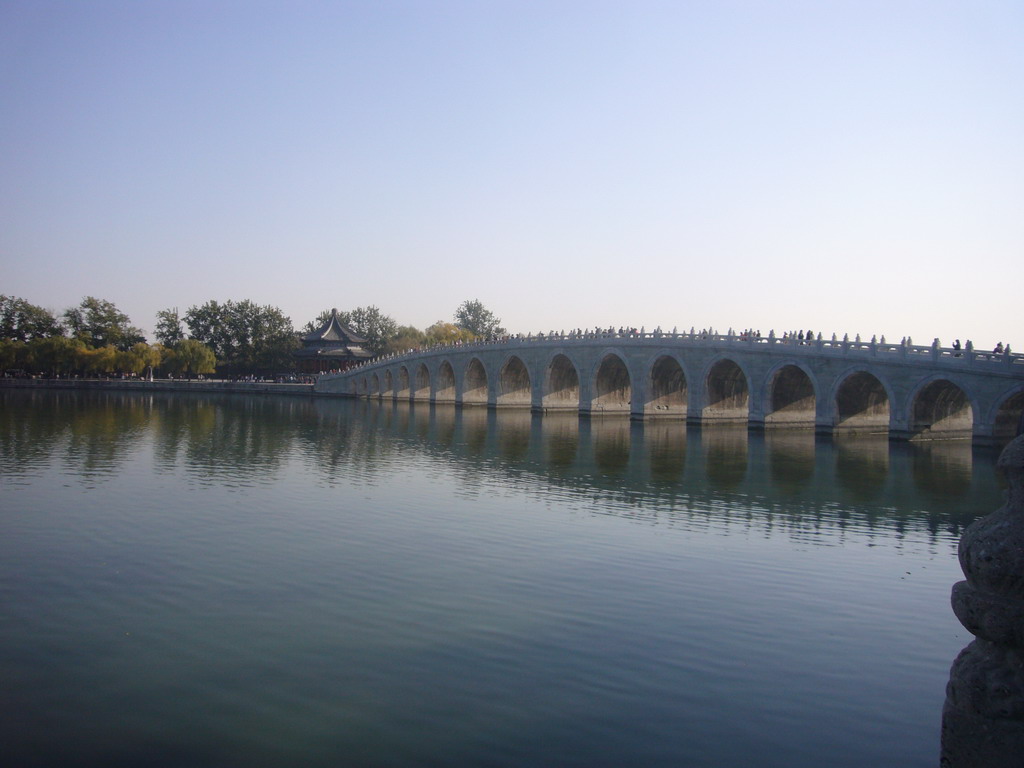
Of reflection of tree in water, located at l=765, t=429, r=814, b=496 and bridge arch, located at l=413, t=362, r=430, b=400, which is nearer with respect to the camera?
reflection of tree in water, located at l=765, t=429, r=814, b=496

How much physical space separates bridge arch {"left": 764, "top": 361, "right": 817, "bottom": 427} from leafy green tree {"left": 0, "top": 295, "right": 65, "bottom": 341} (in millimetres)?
61460

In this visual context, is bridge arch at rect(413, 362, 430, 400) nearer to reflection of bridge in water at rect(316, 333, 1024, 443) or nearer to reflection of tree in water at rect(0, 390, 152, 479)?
reflection of bridge in water at rect(316, 333, 1024, 443)

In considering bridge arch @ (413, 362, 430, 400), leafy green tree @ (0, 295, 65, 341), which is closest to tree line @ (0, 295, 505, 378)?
leafy green tree @ (0, 295, 65, 341)

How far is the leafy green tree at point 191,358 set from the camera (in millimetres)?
71750

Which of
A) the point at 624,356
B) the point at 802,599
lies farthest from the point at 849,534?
the point at 624,356

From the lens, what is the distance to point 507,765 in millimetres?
5359

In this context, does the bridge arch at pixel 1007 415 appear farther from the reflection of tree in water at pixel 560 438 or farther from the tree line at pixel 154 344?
the tree line at pixel 154 344

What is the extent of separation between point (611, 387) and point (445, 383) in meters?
15.5

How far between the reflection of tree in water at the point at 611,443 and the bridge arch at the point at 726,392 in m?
3.63

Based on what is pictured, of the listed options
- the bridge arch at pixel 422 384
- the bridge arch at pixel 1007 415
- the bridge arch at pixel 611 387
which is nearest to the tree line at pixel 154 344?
the bridge arch at pixel 422 384

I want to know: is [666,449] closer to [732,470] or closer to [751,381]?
[732,470]

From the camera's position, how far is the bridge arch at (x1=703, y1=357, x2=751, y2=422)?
1393 inches

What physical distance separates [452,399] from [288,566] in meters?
44.2

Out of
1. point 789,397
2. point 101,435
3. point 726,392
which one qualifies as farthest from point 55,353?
point 789,397
